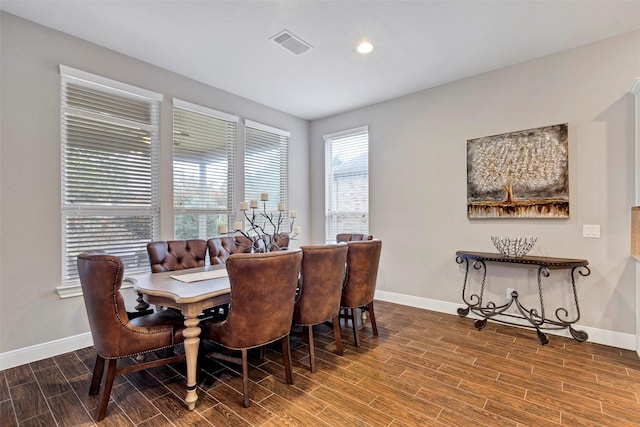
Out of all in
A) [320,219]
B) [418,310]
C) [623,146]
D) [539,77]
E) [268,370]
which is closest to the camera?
[268,370]

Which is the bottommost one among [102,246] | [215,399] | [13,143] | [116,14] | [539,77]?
[215,399]

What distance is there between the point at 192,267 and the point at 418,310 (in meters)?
2.87

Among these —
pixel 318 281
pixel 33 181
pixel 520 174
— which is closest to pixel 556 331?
pixel 520 174

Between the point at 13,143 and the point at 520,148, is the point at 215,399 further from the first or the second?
the point at 520,148

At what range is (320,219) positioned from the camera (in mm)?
5445

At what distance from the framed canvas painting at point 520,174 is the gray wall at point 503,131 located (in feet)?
0.29

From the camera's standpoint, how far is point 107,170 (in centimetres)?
319

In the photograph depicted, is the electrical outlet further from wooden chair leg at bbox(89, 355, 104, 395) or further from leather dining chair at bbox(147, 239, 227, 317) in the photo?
wooden chair leg at bbox(89, 355, 104, 395)

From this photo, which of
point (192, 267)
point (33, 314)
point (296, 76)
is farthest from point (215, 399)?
point (296, 76)

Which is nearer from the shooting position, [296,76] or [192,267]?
[192,267]

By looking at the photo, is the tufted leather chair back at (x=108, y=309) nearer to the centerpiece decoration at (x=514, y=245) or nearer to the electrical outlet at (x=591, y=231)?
the centerpiece decoration at (x=514, y=245)

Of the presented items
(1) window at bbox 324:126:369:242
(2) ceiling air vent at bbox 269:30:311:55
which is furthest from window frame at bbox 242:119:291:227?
(2) ceiling air vent at bbox 269:30:311:55

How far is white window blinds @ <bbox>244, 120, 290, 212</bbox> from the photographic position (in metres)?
4.60

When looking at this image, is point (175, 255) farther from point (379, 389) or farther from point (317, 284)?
point (379, 389)
